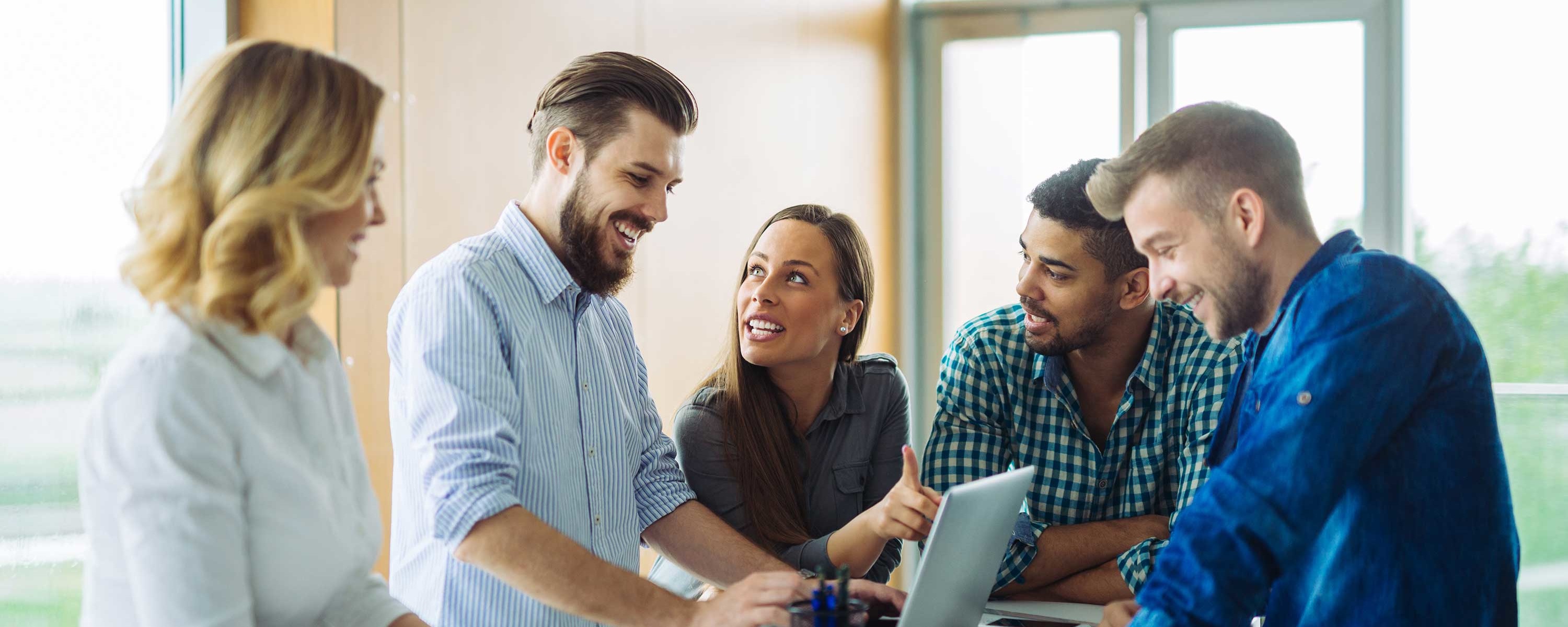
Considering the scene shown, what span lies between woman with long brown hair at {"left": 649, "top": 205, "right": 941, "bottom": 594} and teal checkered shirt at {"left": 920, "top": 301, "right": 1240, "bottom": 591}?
15 cm

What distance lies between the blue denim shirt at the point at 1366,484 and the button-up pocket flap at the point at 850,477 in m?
0.88

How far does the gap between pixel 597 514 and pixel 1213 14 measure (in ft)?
14.4

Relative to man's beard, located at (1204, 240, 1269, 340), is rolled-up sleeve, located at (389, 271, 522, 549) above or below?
below

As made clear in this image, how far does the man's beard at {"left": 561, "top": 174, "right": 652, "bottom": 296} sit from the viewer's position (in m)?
1.66

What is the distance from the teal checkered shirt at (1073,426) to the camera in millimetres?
2084

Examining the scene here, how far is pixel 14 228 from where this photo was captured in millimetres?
1519

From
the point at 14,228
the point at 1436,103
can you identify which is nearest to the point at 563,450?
the point at 14,228

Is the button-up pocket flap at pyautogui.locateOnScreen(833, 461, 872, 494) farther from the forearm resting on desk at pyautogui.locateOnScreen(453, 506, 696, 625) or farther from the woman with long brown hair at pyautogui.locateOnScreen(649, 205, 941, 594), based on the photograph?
the forearm resting on desk at pyautogui.locateOnScreen(453, 506, 696, 625)

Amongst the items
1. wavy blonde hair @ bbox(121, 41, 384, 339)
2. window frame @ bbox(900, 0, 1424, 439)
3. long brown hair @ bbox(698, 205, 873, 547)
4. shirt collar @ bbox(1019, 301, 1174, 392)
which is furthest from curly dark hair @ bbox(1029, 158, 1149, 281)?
window frame @ bbox(900, 0, 1424, 439)

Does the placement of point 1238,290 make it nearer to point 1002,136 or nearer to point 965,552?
point 965,552

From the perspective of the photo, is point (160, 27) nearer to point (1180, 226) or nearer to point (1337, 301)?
point (1180, 226)

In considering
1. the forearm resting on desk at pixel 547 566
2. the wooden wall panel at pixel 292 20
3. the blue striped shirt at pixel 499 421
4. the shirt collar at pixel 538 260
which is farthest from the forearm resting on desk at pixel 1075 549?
the wooden wall panel at pixel 292 20

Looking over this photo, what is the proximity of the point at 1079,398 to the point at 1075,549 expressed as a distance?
13.4 inches

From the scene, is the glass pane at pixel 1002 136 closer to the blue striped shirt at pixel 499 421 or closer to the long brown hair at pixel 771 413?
the long brown hair at pixel 771 413
